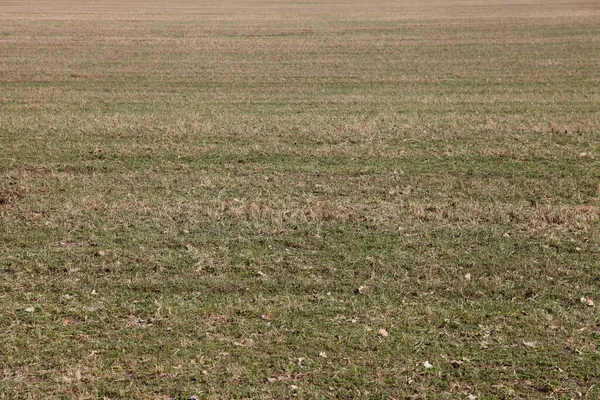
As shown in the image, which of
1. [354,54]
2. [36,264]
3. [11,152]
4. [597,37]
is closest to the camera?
[36,264]

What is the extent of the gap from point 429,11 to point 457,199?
52.2 m

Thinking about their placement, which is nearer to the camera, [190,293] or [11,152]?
[190,293]

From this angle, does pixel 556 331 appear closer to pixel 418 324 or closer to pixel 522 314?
pixel 522 314

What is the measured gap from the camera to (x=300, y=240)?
10305mm

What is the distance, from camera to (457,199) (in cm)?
1195

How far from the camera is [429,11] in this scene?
202ft

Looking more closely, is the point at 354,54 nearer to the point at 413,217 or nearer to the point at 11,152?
the point at 11,152

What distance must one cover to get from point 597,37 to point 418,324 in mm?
33527

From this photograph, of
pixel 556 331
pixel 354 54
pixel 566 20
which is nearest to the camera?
pixel 556 331

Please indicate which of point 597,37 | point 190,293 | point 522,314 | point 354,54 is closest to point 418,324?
point 522,314

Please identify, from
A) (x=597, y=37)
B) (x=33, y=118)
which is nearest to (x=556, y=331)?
(x=33, y=118)

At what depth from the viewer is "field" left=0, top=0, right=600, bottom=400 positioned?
7.22 metres

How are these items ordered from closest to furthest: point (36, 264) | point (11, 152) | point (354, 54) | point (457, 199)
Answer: point (36, 264)
point (457, 199)
point (11, 152)
point (354, 54)

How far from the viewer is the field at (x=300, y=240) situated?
7.22 meters
